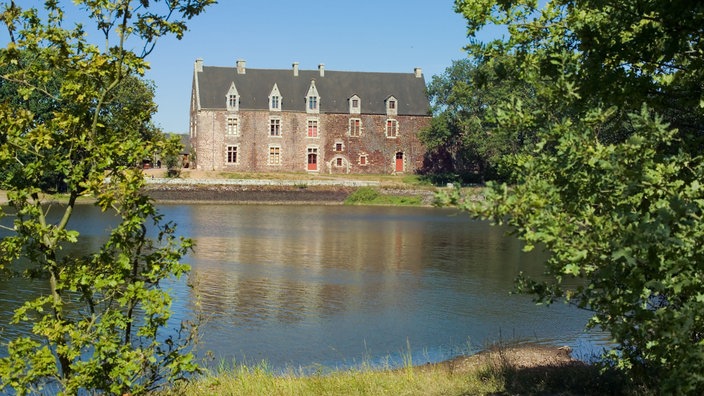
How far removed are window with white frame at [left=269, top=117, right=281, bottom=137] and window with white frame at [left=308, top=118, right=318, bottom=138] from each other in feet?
9.67

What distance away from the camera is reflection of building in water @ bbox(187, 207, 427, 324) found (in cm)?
2109

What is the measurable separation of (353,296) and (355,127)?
182 feet

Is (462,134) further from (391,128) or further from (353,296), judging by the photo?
(353,296)

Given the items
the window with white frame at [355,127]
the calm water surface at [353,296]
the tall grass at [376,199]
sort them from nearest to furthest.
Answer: the calm water surface at [353,296], the tall grass at [376,199], the window with white frame at [355,127]

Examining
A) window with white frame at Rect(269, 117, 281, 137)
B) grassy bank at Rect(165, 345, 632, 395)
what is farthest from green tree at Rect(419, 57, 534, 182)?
grassy bank at Rect(165, 345, 632, 395)

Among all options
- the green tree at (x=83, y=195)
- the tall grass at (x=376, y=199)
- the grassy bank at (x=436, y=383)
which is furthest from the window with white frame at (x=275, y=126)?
the green tree at (x=83, y=195)

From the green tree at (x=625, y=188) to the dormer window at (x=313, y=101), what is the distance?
68.4 meters

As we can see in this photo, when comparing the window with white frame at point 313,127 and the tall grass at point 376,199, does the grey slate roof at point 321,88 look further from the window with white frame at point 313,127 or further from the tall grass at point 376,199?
the tall grass at point 376,199

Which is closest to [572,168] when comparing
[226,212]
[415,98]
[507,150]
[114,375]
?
[114,375]

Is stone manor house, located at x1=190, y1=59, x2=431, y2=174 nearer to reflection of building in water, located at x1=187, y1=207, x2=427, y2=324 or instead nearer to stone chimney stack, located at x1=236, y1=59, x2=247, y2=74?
stone chimney stack, located at x1=236, y1=59, x2=247, y2=74

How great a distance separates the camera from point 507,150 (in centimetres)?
6638

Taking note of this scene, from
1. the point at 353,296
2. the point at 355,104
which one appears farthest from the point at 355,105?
the point at 353,296

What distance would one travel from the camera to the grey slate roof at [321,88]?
247 ft

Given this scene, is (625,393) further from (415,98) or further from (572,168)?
(415,98)
